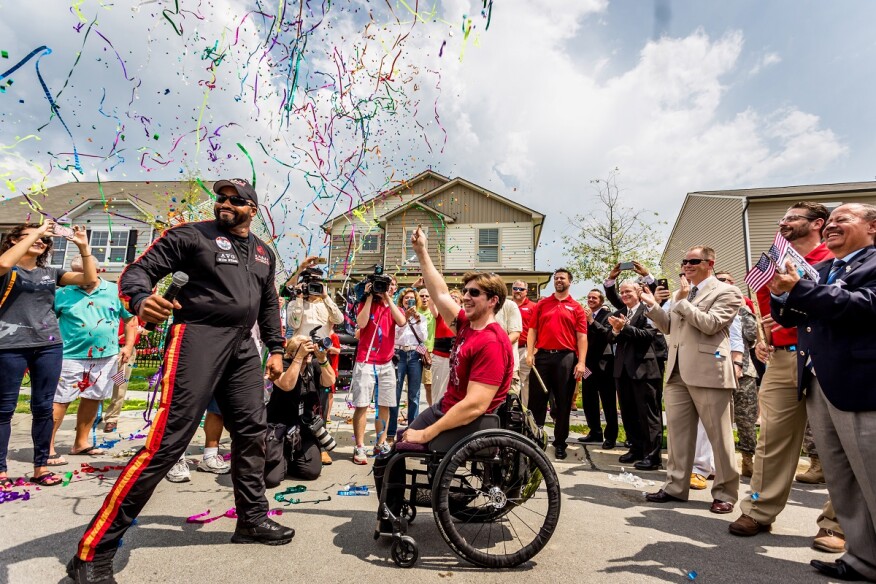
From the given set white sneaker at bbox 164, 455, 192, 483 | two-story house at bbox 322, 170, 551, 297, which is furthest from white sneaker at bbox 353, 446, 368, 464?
two-story house at bbox 322, 170, 551, 297

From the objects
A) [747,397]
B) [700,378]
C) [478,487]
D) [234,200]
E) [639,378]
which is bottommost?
[478,487]

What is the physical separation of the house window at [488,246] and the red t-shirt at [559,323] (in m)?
13.3

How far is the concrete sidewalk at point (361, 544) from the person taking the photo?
2264 mm

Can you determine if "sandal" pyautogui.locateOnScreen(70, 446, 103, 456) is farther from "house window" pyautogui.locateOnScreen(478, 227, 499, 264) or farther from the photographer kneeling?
"house window" pyautogui.locateOnScreen(478, 227, 499, 264)

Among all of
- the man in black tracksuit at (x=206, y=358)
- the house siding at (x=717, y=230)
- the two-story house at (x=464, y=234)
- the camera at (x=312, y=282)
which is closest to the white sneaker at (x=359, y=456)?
the camera at (x=312, y=282)

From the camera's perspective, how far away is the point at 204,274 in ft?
8.35

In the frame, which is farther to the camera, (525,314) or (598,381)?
(525,314)

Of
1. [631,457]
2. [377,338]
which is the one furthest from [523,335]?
[377,338]

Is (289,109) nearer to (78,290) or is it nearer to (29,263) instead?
(29,263)

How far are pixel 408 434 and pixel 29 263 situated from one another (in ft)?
12.3

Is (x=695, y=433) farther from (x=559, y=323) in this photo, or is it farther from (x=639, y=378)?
(x=559, y=323)

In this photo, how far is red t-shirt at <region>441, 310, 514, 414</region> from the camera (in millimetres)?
2490

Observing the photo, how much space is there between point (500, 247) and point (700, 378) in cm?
1537

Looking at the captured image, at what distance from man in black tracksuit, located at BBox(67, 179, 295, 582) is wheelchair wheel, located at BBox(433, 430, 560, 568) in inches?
41.5
